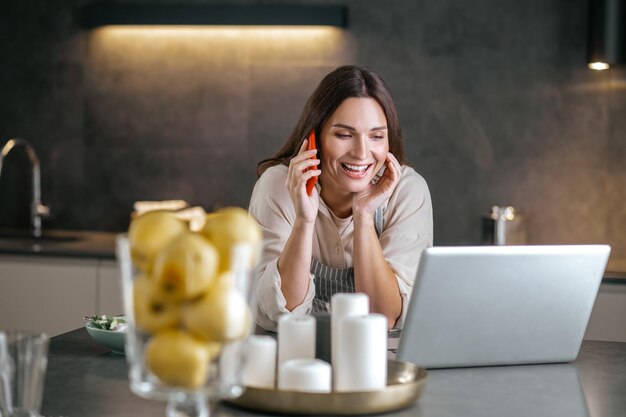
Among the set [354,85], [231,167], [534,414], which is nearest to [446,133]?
[231,167]

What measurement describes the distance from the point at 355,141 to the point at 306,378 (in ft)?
4.03

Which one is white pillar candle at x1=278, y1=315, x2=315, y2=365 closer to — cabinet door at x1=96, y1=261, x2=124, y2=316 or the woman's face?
the woman's face

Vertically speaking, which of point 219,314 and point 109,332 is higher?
point 219,314

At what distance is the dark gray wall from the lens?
12.6 ft

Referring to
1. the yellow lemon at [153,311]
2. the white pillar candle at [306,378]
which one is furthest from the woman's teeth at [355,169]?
the yellow lemon at [153,311]

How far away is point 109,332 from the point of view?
6.33 feet

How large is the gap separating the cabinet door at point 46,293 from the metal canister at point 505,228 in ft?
5.00

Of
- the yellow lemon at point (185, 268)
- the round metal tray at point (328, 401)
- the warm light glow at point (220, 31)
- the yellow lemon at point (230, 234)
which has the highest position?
the warm light glow at point (220, 31)

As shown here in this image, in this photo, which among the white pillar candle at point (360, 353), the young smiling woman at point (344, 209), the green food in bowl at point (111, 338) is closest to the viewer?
the white pillar candle at point (360, 353)

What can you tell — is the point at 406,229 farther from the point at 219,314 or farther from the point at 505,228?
the point at 219,314

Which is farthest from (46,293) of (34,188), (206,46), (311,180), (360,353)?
(360,353)

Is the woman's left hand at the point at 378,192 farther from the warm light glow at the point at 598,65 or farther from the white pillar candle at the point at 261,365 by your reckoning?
the warm light glow at the point at 598,65

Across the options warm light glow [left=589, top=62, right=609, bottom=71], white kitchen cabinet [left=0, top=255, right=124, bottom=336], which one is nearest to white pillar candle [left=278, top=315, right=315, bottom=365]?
white kitchen cabinet [left=0, top=255, right=124, bottom=336]

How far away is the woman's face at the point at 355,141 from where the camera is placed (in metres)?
2.66
